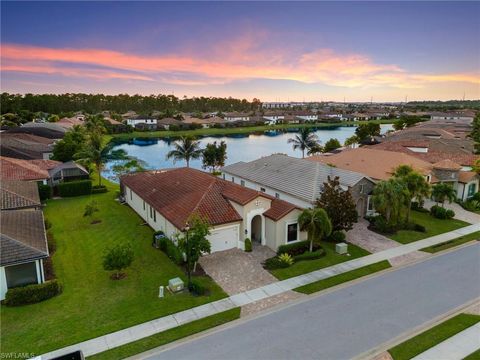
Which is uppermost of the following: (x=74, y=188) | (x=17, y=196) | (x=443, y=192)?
(x=17, y=196)

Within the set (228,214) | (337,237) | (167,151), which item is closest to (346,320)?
(337,237)

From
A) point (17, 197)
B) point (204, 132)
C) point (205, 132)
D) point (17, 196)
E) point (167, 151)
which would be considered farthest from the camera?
point (205, 132)

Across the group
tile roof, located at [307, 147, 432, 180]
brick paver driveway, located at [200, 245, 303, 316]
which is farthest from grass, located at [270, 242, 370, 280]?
tile roof, located at [307, 147, 432, 180]

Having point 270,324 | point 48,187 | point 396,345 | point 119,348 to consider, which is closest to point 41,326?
point 119,348

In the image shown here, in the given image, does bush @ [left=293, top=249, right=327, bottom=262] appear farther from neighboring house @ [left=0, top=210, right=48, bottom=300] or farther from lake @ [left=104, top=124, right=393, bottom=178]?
lake @ [left=104, top=124, right=393, bottom=178]

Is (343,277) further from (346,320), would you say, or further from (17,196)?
(17,196)

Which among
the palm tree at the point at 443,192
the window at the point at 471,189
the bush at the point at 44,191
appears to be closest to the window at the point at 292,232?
the palm tree at the point at 443,192
